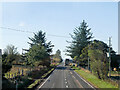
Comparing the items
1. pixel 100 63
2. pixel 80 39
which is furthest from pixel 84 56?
pixel 100 63

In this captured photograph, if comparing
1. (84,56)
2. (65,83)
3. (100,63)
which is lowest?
(65,83)

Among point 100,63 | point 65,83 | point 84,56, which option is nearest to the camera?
point 65,83

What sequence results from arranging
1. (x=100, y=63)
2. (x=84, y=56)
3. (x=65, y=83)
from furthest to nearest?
(x=84, y=56) → (x=100, y=63) → (x=65, y=83)

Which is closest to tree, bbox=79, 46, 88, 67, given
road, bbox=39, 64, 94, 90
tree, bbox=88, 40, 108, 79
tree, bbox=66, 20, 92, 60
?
tree, bbox=66, 20, 92, 60

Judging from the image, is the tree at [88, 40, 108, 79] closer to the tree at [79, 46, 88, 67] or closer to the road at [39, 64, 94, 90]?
the road at [39, 64, 94, 90]

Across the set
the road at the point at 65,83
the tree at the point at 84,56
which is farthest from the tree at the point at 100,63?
the tree at the point at 84,56

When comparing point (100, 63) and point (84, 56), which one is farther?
point (84, 56)

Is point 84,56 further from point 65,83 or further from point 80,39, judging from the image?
point 65,83

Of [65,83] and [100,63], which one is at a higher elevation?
[100,63]

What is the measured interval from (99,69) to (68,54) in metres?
51.3

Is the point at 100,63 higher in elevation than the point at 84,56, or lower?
lower

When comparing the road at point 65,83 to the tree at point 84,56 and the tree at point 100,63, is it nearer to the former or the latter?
the tree at point 100,63

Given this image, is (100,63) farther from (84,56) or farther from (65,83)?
(84,56)

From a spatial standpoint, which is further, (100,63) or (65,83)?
(100,63)
